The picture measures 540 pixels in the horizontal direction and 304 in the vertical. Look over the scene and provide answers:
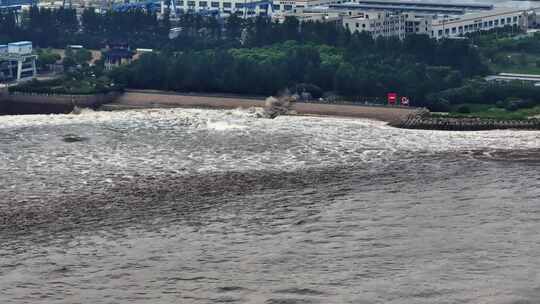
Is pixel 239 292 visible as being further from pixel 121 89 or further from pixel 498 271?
pixel 121 89

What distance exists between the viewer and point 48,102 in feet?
149

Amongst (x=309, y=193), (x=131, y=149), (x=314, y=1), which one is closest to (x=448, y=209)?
(x=309, y=193)

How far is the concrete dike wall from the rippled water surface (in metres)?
4.55

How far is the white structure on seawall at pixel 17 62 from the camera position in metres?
50.5

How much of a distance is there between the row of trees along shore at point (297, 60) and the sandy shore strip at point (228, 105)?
A: 2.84 ft

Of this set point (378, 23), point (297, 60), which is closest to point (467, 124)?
point (297, 60)

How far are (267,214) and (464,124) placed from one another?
38.7 feet

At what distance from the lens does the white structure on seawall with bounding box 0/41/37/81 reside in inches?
1988

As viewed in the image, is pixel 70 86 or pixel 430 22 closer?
pixel 70 86

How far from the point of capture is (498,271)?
79.8 ft

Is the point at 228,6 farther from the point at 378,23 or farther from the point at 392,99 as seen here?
the point at 392,99

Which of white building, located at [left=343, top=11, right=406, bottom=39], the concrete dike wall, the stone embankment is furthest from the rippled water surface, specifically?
white building, located at [left=343, top=11, right=406, bottom=39]

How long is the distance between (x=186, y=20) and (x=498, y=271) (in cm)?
3480

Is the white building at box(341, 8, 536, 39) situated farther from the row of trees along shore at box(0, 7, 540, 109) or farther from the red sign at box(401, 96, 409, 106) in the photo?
the red sign at box(401, 96, 409, 106)
